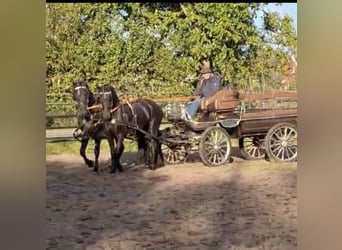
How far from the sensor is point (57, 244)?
259 centimetres

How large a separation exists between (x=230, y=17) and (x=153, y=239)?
134 centimetres

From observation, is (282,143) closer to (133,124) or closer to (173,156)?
(173,156)

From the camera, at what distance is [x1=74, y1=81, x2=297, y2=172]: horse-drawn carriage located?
2.90 metres

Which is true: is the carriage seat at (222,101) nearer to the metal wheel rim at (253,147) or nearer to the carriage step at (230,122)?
the carriage step at (230,122)

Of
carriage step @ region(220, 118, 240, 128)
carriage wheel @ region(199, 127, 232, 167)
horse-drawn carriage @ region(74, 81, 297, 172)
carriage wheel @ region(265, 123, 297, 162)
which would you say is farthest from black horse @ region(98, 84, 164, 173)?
carriage wheel @ region(265, 123, 297, 162)


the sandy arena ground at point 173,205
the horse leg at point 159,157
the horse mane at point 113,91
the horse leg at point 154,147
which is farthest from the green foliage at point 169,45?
the sandy arena ground at point 173,205

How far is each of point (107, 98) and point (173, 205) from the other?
2.42 ft

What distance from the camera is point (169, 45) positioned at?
9.32ft
